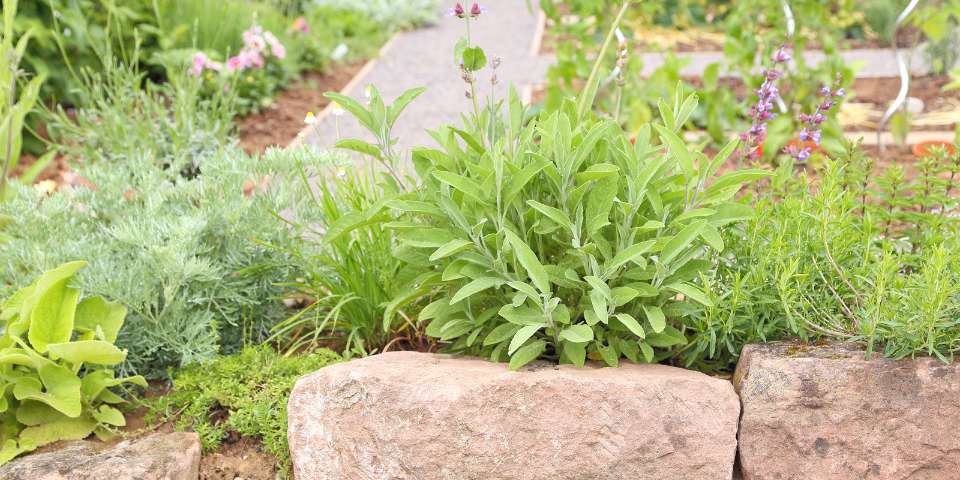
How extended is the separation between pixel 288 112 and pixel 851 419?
4.87 m

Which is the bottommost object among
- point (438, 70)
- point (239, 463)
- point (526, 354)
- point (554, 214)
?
point (438, 70)

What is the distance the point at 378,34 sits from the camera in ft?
28.9

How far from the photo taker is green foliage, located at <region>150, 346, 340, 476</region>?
113 inches

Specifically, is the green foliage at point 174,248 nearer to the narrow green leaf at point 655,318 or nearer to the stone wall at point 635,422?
the stone wall at point 635,422

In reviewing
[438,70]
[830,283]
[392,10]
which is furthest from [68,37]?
[830,283]

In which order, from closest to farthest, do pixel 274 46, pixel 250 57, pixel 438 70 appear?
pixel 250 57, pixel 274 46, pixel 438 70

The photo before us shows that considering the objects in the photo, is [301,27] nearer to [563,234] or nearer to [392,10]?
[392,10]

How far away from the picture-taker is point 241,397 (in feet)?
9.72

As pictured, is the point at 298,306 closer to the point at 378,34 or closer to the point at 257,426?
the point at 257,426

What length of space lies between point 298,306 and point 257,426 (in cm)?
86

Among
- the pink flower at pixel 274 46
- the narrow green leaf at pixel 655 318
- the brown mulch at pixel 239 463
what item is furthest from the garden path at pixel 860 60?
the brown mulch at pixel 239 463

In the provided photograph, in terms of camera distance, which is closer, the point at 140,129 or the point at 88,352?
the point at 88,352

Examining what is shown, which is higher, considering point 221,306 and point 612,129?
point 612,129

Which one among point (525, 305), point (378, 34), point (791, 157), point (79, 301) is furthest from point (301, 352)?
point (378, 34)
